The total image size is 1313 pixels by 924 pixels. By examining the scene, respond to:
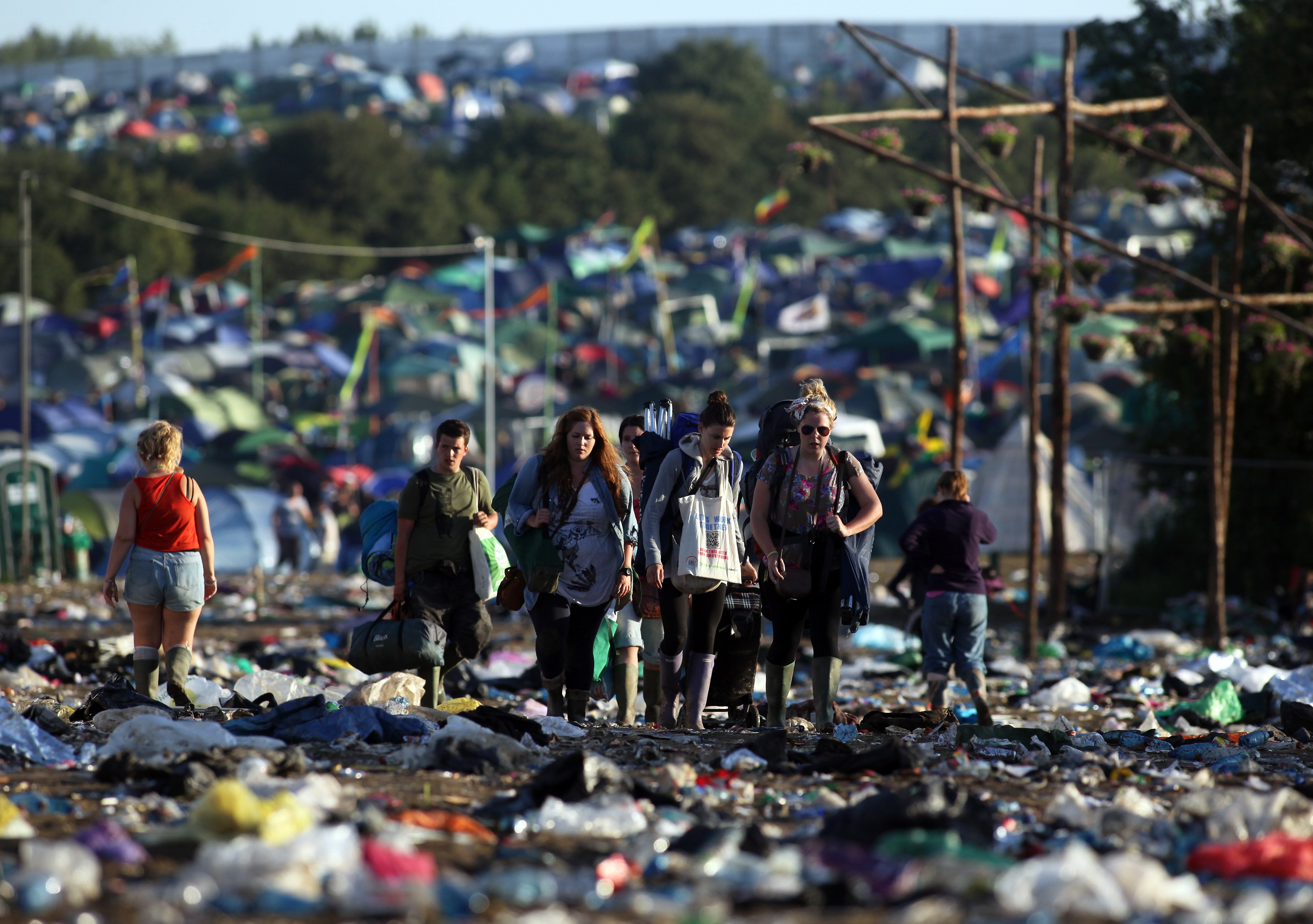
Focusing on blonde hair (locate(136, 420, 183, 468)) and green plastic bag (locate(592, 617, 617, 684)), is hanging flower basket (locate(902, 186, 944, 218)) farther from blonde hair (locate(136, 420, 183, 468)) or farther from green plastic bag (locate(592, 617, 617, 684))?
blonde hair (locate(136, 420, 183, 468))

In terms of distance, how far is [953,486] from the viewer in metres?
8.09

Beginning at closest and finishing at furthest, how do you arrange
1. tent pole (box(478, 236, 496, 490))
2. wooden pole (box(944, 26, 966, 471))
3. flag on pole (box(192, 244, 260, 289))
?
wooden pole (box(944, 26, 966, 471)) → tent pole (box(478, 236, 496, 490)) → flag on pole (box(192, 244, 260, 289))

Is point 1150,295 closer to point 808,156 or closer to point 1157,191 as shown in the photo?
point 1157,191

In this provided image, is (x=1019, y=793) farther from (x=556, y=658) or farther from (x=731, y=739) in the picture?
(x=556, y=658)

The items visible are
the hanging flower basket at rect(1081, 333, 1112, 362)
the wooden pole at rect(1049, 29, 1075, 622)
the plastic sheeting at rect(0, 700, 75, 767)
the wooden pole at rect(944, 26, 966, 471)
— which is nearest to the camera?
the plastic sheeting at rect(0, 700, 75, 767)

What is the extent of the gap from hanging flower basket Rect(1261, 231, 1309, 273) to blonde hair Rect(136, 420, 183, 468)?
8663mm

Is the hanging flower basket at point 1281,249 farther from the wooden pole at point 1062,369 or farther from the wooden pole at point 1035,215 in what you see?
the wooden pole at point 1035,215

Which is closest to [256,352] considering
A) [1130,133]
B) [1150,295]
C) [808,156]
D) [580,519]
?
[1150,295]

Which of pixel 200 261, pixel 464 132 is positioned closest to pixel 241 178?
pixel 200 261

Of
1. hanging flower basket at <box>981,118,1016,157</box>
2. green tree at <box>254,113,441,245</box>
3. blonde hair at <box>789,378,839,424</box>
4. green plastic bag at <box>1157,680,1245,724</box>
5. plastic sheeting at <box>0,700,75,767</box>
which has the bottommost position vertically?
green plastic bag at <box>1157,680,1245,724</box>

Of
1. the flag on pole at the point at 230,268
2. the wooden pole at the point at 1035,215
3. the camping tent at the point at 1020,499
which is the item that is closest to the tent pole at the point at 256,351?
the flag on pole at the point at 230,268

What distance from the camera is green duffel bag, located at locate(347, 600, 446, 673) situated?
268 inches

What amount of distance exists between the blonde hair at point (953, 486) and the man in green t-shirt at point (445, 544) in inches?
97.4

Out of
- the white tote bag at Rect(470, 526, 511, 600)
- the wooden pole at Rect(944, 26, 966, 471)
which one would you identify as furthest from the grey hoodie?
the wooden pole at Rect(944, 26, 966, 471)
